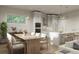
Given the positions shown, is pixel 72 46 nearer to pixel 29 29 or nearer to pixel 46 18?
pixel 46 18

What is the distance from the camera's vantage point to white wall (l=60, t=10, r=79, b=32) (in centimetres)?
196

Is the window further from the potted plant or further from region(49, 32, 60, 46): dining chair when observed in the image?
region(49, 32, 60, 46): dining chair

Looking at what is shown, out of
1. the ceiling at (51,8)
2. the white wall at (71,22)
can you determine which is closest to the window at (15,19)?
the ceiling at (51,8)

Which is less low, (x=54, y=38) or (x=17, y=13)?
(x=17, y=13)

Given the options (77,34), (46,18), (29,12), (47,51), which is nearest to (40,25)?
(46,18)

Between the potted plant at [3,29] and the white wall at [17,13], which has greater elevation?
the white wall at [17,13]

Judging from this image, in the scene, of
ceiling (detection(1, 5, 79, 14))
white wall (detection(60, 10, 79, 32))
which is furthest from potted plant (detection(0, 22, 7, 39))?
white wall (detection(60, 10, 79, 32))

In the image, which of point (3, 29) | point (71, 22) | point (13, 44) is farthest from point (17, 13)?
point (71, 22)

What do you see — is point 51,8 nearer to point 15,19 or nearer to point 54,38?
point 54,38

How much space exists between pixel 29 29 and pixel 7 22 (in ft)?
1.43

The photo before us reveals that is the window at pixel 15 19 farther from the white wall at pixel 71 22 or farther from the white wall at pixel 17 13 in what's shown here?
the white wall at pixel 71 22

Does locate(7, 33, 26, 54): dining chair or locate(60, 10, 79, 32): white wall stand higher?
locate(60, 10, 79, 32): white wall

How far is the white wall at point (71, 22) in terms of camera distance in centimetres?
196

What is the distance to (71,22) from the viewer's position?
2.02 m
